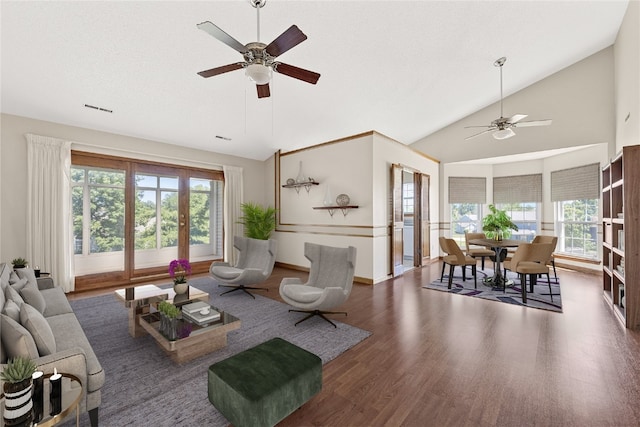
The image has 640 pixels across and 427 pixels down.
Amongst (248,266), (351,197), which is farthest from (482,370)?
(248,266)

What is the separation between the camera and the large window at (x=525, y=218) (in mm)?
7336

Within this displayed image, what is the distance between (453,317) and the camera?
3.50 meters

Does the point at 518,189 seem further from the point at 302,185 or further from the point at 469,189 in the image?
the point at 302,185

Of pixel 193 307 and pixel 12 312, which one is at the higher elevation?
pixel 12 312

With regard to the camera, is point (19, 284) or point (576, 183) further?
point (576, 183)

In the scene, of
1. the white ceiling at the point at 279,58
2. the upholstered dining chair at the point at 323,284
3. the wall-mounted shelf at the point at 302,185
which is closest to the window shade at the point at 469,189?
the white ceiling at the point at 279,58

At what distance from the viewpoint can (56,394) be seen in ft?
A: 4.49

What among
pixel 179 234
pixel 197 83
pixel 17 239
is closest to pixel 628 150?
pixel 197 83

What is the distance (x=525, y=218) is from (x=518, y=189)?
0.81 m

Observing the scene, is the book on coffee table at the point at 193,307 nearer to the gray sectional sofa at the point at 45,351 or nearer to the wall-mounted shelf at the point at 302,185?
the gray sectional sofa at the point at 45,351

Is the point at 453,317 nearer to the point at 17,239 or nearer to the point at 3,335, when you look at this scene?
the point at 3,335

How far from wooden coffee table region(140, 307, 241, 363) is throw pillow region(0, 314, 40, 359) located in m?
0.83

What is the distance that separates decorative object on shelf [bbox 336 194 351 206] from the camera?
5543 millimetres

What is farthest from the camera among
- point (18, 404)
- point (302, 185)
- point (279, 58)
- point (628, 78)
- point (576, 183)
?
point (302, 185)
